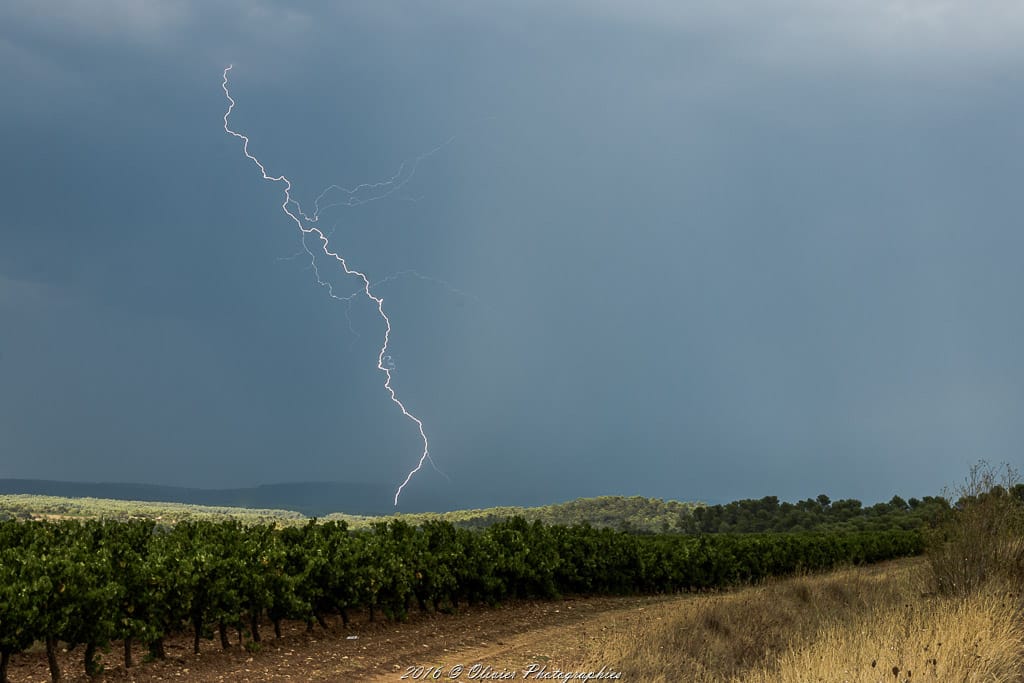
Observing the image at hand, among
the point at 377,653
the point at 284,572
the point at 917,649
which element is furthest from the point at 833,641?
the point at 284,572

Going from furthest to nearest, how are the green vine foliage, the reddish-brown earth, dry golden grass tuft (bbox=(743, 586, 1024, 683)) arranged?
the reddish-brown earth → the green vine foliage → dry golden grass tuft (bbox=(743, 586, 1024, 683))

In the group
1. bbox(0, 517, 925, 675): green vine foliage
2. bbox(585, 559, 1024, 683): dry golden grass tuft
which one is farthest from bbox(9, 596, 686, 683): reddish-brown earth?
bbox(585, 559, 1024, 683): dry golden grass tuft

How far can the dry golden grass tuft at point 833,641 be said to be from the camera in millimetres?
9406

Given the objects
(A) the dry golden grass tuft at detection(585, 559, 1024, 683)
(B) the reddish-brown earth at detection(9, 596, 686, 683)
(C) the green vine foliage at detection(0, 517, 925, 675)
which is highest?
(C) the green vine foliage at detection(0, 517, 925, 675)

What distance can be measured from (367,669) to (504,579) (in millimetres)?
5322

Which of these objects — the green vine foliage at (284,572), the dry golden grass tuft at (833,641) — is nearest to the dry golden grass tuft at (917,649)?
the dry golden grass tuft at (833,641)

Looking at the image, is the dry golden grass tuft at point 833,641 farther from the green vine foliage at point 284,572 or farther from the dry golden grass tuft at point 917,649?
the green vine foliage at point 284,572

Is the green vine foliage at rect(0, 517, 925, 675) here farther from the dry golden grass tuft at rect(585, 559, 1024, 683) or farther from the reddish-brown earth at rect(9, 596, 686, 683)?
the dry golden grass tuft at rect(585, 559, 1024, 683)

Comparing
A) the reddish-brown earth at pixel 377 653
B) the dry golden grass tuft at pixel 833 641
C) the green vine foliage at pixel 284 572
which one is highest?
the green vine foliage at pixel 284 572

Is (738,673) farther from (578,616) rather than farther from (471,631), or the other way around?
(578,616)

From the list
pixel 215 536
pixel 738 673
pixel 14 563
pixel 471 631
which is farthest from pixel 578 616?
pixel 14 563

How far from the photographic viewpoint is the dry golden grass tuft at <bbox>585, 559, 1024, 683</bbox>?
9.41m

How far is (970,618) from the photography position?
37.0 feet

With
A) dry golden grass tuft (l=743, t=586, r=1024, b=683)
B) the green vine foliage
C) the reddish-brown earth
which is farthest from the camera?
the reddish-brown earth
